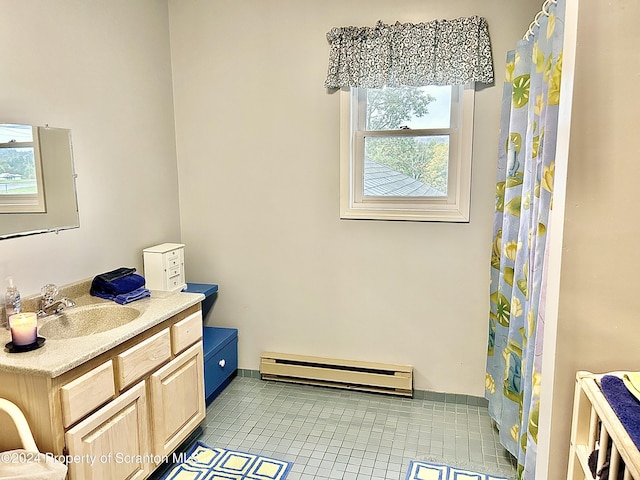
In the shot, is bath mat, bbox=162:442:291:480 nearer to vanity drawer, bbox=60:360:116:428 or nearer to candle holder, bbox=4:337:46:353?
vanity drawer, bbox=60:360:116:428

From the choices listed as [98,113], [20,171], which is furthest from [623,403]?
[98,113]

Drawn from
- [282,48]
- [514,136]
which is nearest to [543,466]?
[514,136]

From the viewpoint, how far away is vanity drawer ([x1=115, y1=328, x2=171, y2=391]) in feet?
5.89

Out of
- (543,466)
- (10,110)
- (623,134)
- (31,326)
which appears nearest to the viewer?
(623,134)

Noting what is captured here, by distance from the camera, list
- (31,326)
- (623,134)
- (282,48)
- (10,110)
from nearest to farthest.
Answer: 1. (623,134)
2. (31,326)
3. (10,110)
4. (282,48)

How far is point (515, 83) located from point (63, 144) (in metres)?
A: 2.09

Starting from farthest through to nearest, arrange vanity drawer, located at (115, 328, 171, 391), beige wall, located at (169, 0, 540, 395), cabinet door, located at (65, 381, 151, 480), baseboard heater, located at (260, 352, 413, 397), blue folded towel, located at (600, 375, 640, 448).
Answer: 1. baseboard heater, located at (260, 352, 413, 397)
2. beige wall, located at (169, 0, 540, 395)
3. vanity drawer, located at (115, 328, 171, 391)
4. cabinet door, located at (65, 381, 151, 480)
5. blue folded towel, located at (600, 375, 640, 448)

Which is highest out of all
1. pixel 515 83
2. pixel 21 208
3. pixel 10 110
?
pixel 515 83

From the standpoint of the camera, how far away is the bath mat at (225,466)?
214 cm

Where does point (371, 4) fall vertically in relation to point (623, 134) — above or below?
above

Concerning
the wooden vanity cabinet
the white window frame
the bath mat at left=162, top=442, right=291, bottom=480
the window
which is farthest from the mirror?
the white window frame

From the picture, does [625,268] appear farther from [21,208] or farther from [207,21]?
[207,21]

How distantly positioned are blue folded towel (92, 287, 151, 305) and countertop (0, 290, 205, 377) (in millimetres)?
31

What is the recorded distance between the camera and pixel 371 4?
262 centimetres
